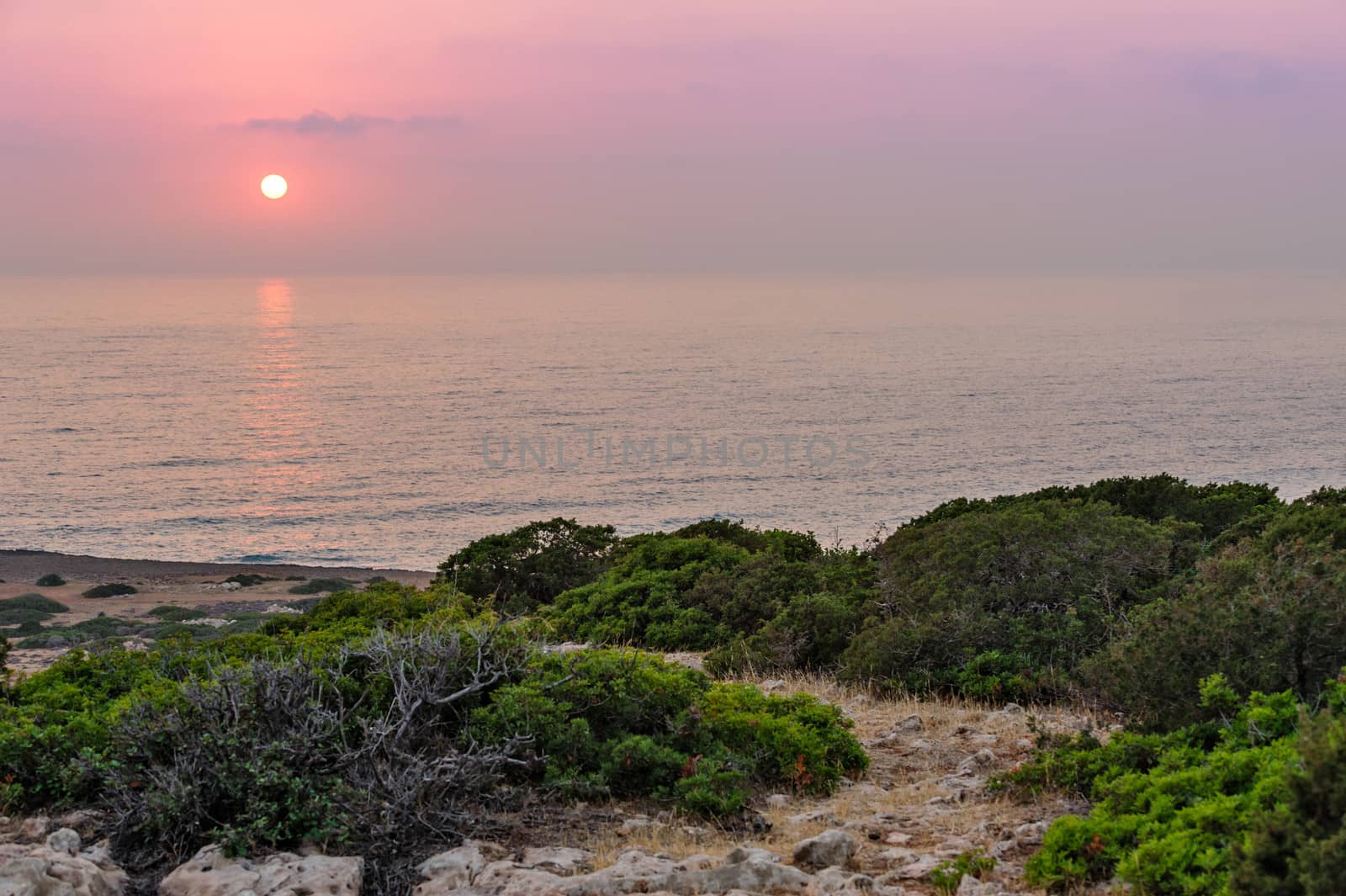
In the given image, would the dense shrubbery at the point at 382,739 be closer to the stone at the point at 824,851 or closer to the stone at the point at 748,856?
the stone at the point at 824,851

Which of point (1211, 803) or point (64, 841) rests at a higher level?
point (1211, 803)

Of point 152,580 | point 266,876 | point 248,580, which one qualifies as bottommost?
point 152,580

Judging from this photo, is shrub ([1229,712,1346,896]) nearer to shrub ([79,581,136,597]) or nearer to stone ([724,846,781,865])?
stone ([724,846,781,865])

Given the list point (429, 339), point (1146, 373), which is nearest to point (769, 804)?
point (1146, 373)

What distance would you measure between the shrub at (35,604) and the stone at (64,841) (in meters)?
28.1

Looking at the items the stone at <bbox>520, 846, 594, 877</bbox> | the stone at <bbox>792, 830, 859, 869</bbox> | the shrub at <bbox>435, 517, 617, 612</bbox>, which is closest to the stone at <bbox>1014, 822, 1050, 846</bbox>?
the stone at <bbox>792, 830, 859, 869</bbox>

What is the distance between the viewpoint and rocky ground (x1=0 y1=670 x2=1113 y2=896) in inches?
212

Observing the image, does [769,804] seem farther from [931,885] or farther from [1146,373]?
[1146,373]

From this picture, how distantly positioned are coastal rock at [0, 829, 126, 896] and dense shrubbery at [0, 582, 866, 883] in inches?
8.7

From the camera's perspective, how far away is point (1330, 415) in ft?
205

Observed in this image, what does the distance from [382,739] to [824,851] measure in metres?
2.49

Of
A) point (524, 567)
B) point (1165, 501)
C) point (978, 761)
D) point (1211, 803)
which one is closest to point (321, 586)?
point (524, 567)

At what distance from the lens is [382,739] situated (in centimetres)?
621

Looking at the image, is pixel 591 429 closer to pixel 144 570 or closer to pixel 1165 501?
pixel 144 570
